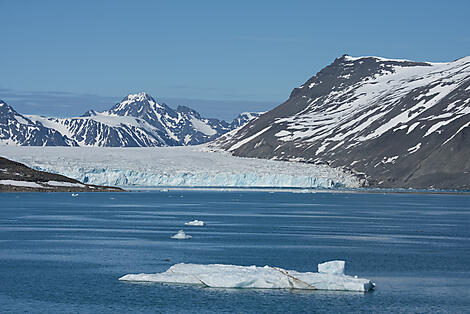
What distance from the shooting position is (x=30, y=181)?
405 ft

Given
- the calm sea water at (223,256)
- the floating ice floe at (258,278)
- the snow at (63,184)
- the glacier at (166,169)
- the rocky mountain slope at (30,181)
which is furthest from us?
the glacier at (166,169)

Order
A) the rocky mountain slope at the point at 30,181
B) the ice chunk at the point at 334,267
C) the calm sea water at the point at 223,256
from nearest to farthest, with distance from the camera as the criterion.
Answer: the calm sea water at the point at 223,256
the ice chunk at the point at 334,267
the rocky mountain slope at the point at 30,181

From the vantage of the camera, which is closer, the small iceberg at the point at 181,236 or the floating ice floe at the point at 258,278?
the floating ice floe at the point at 258,278

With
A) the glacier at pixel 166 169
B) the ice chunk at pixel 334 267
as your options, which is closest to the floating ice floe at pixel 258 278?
the ice chunk at pixel 334 267

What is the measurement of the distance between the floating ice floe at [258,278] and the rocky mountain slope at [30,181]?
91.2 m

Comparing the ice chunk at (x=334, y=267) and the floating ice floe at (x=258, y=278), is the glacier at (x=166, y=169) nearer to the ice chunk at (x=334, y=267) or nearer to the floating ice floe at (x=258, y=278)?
the floating ice floe at (x=258, y=278)

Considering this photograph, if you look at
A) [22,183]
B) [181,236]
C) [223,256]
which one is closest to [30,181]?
[22,183]

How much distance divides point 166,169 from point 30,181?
72.8 ft

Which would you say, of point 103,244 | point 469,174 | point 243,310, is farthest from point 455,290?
point 469,174

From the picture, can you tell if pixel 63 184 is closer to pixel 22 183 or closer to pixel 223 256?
pixel 22 183

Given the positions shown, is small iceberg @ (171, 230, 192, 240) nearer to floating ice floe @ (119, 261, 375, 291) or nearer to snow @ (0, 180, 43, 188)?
floating ice floe @ (119, 261, 375, 291)

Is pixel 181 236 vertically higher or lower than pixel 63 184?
higher

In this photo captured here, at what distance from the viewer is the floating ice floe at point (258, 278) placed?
32.2 metres

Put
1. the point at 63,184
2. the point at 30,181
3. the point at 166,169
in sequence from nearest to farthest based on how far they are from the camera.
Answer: the point at 30,181, the point at 63,184, the point at 166,169
